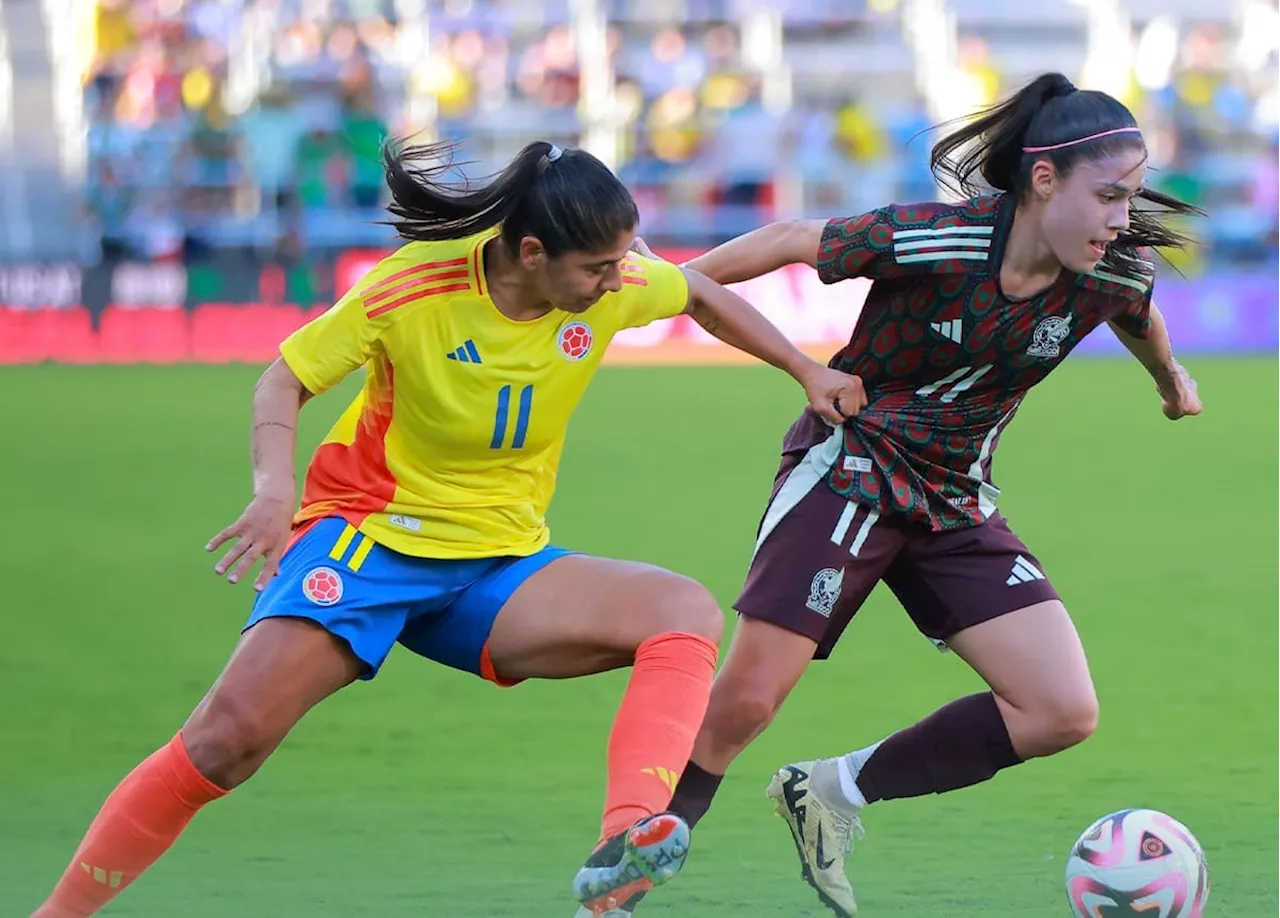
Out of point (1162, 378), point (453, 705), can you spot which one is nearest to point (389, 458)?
point (1162, 378)

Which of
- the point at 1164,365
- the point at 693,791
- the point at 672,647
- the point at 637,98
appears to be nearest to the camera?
the point at 672,647

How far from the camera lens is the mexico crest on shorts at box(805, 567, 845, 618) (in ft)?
14.4

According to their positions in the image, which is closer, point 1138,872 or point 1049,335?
point 1138,872

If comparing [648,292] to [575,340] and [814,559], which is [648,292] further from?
[814,559]

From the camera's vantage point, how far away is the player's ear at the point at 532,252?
3873mm

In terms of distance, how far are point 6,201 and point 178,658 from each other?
14472 millimetres

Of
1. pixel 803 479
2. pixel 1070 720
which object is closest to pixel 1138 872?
pixel 1070 720

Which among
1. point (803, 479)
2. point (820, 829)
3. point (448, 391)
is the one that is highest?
point (448, 391)

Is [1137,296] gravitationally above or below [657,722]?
above

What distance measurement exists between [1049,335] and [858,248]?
18.2 inches

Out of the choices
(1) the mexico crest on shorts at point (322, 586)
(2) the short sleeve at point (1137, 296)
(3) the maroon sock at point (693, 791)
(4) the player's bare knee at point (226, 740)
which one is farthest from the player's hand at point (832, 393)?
(4) the player's bare knee at point (226, 740)

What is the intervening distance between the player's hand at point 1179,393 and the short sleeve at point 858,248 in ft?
2.85

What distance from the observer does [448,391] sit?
3.98 meters

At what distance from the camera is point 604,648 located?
402 centimetres
